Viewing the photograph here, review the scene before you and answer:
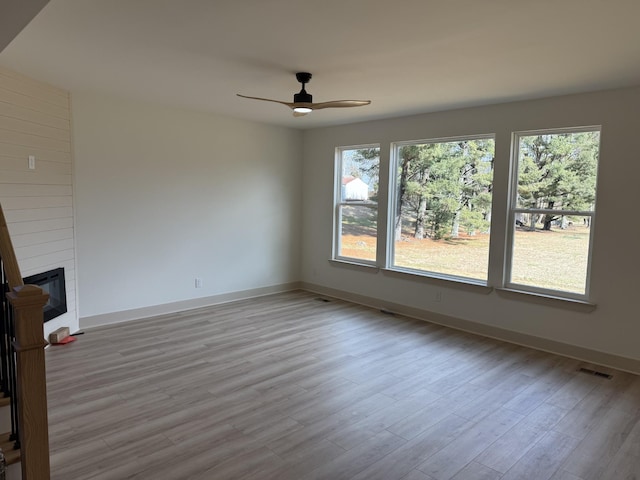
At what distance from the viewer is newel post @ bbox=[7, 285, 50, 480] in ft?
5.56

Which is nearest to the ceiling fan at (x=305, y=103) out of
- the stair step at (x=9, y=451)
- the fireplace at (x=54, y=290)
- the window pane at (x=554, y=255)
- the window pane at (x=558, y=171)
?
the window pane at (x=558, y=171)

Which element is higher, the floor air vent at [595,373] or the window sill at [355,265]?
the window sill at [355,265]

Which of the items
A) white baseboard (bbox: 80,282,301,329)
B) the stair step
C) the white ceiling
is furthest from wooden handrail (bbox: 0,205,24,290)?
white baseboard (bbox: 80,282,301,329)

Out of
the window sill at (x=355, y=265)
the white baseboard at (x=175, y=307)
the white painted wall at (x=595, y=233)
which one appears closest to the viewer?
the white painted wall at (x=595, y=233)

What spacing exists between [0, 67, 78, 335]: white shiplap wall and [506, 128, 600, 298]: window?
4714mm

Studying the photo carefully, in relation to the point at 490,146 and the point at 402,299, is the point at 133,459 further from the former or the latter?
the point at 490,146

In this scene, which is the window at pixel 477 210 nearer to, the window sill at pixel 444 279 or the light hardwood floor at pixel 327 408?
the window sill at pixel 444 279

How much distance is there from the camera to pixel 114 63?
3.37 m

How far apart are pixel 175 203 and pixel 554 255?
4393 mm

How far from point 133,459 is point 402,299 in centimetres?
386

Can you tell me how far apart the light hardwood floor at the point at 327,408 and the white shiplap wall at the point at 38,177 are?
902 mm

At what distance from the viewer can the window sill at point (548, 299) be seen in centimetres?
407

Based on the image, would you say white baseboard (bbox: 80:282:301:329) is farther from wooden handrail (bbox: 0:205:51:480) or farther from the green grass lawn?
wooden handrail (bbox: 0:205:51:480)

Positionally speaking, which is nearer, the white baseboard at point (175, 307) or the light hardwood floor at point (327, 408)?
the light hardwood floor at point (327, 408)
